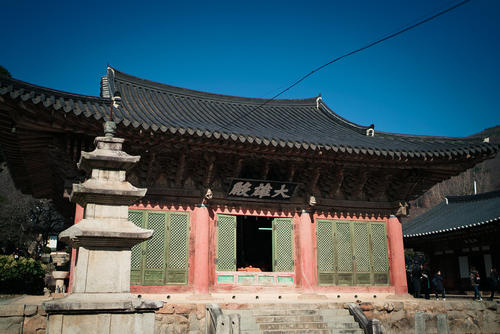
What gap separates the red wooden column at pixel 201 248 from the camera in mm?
12039

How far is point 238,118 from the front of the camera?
16.2m

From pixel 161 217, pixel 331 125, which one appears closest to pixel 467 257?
pixel 331 125

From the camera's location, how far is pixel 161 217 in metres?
12.2

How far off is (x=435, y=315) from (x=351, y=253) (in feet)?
9.80

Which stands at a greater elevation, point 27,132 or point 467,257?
point 27,132

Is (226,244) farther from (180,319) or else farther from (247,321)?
(180,319)

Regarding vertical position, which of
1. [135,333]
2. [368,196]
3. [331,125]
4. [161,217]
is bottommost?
[135,333]

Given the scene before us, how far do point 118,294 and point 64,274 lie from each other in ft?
23.1

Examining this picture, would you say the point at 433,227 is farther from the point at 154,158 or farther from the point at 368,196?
Result: the point at 154,158

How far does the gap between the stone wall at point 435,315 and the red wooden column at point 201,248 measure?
4.50 meters

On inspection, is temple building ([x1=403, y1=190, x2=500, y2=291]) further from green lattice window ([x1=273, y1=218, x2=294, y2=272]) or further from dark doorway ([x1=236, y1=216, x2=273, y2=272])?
green lattice window ([x1=273, y1=218, x2=294, y2=272])

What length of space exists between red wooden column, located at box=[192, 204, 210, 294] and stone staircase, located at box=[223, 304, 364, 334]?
1502mm

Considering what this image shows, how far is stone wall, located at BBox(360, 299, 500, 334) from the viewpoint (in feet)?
39.5

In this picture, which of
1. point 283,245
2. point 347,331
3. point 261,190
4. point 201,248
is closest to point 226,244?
point 201,248
